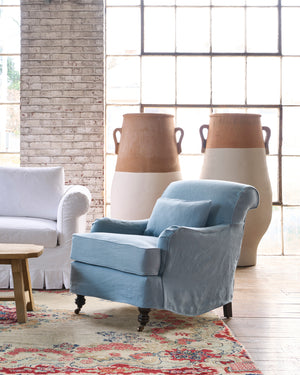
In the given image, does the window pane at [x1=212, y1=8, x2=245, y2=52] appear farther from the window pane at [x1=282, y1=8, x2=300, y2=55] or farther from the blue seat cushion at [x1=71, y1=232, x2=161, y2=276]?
the blue seat cushion at [x1=71, y1=232, x2=161, y2=276]

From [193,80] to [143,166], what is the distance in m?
1.41

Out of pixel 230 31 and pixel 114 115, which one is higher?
pixel 230 31

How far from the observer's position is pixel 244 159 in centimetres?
432

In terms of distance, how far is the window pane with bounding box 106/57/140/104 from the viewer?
5156 millimetres

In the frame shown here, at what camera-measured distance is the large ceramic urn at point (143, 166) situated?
4156mm

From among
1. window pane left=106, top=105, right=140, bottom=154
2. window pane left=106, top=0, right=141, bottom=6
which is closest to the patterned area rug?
window pane left=106, top=105, right=140, bottom=154

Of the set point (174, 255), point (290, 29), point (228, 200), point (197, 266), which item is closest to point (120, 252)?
point (174, 255)

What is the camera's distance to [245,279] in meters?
3.99

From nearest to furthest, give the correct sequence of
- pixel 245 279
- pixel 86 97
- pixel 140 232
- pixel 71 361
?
pixel 71 361 < pixel 140 232 < pixel 245 279 < pixel 86 97

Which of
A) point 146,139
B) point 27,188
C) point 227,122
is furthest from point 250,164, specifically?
point 27,188

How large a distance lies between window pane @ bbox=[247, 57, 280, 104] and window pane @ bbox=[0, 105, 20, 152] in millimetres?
2295

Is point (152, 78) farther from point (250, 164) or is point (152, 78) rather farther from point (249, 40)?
point (250, 164)

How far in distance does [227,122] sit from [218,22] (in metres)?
1.36

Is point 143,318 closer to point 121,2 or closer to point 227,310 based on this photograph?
point 227,310
